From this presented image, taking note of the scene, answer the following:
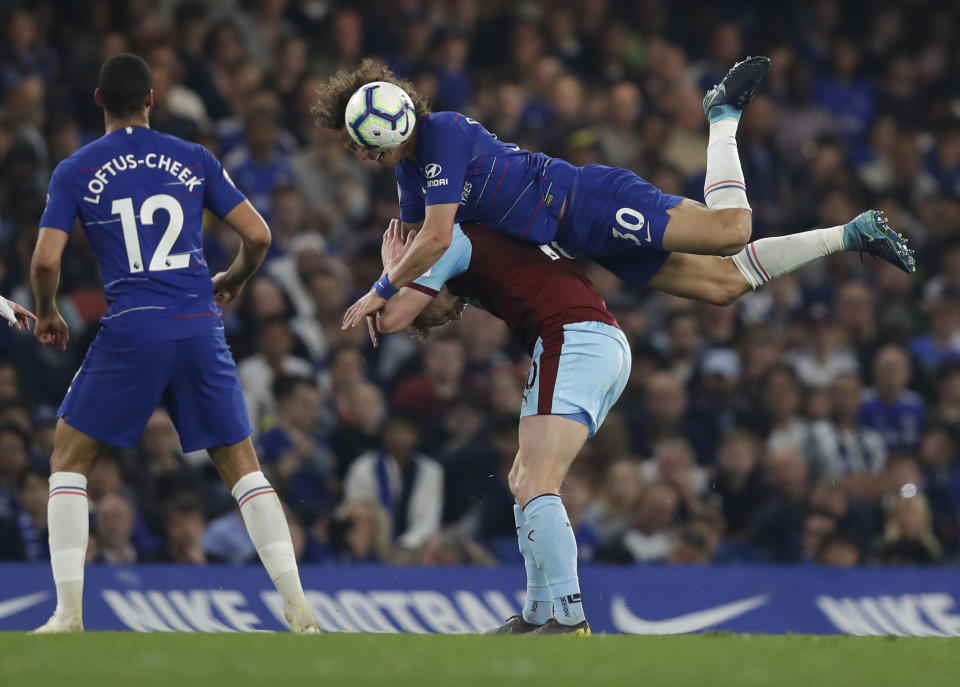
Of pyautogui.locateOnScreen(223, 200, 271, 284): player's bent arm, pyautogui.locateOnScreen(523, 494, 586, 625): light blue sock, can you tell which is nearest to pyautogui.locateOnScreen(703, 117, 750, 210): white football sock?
pyautogui.locateOnScreen(523, 494, 586, 625): light blue sock

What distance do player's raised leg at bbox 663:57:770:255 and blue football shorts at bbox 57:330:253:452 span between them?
2.33 metres

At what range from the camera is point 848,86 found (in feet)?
52.8

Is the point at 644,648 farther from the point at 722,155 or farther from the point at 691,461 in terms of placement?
the point at 691,461

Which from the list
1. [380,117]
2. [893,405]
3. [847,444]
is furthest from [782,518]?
[380,117]

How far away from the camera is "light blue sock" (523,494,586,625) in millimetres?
6535

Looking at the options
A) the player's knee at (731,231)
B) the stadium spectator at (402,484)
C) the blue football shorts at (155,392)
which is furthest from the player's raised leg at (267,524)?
the stadium spectator at (402,484)

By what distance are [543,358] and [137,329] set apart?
1.91 metres

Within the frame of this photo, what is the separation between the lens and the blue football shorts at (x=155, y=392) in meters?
6.50

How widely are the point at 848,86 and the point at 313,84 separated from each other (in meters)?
6.36

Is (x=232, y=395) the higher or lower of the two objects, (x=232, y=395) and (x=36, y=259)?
the lower

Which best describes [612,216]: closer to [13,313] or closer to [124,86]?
[124,86]

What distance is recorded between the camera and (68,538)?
6531 mm

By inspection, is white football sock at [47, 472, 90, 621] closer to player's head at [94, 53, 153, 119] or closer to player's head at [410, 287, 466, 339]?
player's head at [94, 53, 153, 119]

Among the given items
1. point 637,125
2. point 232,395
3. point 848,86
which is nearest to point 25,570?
point 232,395
